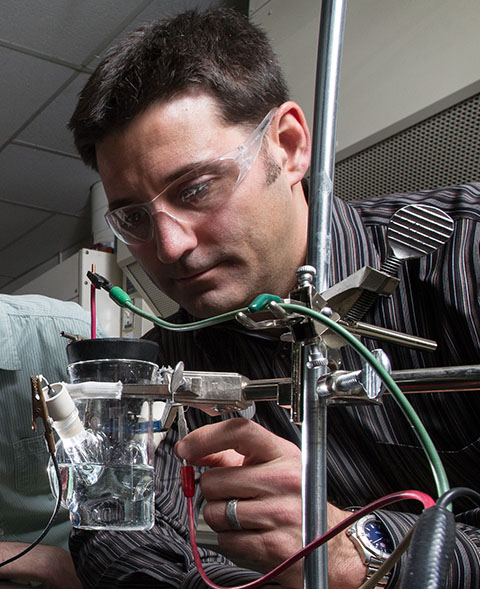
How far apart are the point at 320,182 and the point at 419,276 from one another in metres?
0.61

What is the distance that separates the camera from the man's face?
1224mm

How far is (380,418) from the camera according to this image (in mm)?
1255

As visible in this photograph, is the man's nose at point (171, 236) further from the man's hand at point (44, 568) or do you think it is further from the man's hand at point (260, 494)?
the man's hand at point (44, 568)

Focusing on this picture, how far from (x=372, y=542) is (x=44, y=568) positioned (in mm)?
620

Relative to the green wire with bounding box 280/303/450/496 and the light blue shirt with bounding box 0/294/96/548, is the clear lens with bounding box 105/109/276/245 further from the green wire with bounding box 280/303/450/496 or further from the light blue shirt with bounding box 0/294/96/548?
the green wire with bounding box 280/303/450/496

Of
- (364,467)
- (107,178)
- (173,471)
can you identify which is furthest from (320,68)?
(173,471)

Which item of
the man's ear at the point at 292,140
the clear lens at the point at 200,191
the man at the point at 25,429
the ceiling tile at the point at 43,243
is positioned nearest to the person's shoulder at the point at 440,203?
the man's ear at the point at 292,140

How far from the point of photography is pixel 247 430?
0.81 m

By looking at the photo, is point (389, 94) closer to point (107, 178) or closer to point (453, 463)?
point (107, 178)

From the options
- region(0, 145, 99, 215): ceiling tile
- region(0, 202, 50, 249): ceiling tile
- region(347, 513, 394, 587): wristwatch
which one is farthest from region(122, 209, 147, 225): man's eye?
region(0, 202, 50, 249): ceiling tile

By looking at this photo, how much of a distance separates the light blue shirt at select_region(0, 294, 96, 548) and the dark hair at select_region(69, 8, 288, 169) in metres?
0.47

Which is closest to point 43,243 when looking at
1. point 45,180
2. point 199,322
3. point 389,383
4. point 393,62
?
point 45,180

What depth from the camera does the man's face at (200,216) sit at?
1.22 metres

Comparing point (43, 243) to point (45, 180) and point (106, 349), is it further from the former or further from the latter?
point (106, 349)
